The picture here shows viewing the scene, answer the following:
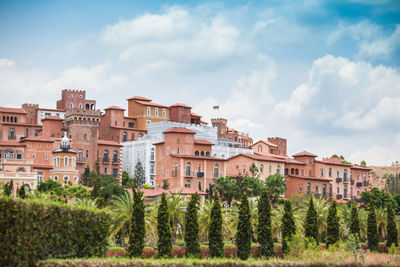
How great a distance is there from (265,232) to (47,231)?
25.3 metres

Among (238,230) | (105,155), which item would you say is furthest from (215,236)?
(105,155)

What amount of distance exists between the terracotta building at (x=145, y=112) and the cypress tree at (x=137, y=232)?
210 feet

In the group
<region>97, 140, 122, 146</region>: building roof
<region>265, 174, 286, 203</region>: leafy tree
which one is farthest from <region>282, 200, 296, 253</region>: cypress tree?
<region>97, 140, 122, 146</region>: building roof

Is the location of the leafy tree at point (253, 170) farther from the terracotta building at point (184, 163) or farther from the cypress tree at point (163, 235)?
the cypress tree at point (163, 235)

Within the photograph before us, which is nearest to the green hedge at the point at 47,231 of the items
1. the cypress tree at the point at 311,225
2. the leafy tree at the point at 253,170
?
the cypress tree at the point at 311,225

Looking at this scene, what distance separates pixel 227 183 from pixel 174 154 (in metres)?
9.91

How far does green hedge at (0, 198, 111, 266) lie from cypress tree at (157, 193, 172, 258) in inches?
491

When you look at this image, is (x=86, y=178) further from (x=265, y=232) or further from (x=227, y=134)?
(x=265, y=232)

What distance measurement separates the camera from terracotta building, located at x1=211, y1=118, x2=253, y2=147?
4667 inches

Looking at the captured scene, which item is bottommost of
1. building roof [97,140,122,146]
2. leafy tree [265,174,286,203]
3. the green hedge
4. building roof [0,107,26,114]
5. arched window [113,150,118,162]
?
the green hedge

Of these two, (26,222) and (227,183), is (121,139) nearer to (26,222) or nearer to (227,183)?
(227,183)

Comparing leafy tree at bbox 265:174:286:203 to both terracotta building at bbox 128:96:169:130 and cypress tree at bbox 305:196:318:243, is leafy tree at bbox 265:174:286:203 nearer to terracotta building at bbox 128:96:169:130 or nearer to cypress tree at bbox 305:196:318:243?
terracotta building at bbox 128:96:169:130

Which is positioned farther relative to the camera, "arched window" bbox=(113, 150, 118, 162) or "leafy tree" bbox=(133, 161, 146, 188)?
"arched window" bbox=(113, 150, 118, 162)

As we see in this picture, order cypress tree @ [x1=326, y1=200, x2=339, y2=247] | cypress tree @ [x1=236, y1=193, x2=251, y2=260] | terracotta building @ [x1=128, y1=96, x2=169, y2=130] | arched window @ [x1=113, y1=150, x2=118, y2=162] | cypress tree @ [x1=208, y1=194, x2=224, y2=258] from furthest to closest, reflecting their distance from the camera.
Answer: terracotta building @ [x1=128, y1=96, x2=169, y2=130] → arched window @ [x1=113, y1=150, x2=118, y2=162] → cypress tree @ [x1=326, y1=200, x2=339, y2=247] → cypress tree @ [x1=236, y1=193, x2=251, y2=260] → cypress tree @ [x1=208, y1=194, x2=224, y2=258]
